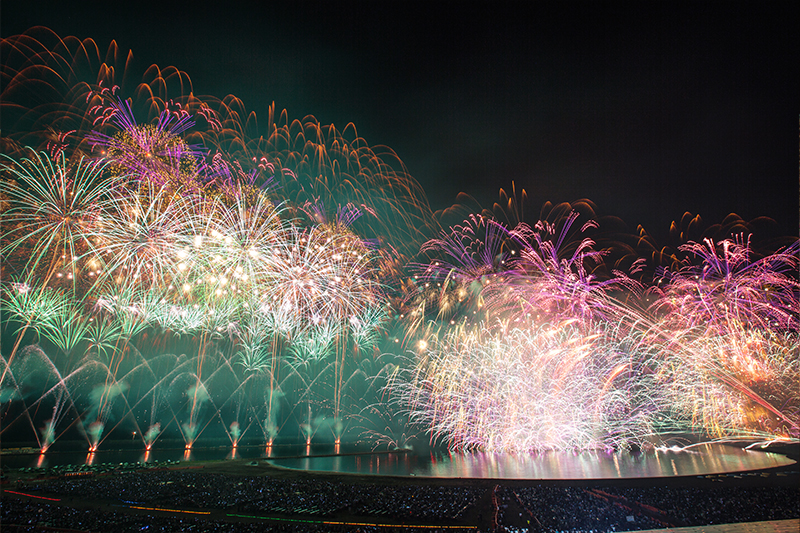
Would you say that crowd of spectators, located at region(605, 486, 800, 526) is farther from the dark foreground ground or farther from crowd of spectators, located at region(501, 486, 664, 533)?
crowd of spectators, located at region(501, 486, 664, 533)

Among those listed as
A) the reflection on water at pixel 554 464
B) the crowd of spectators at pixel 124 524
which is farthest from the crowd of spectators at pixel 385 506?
the reflection on water at pixel 554 464

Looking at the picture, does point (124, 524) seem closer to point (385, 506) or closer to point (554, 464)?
point (385, 506)

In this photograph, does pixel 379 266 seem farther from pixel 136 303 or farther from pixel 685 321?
pixel 685 321

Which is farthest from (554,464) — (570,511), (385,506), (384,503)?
(385,506)

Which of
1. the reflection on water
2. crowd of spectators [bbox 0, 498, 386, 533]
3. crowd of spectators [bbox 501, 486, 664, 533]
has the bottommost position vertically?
crowd of spectators [bbox 0, 498, 386, 533]

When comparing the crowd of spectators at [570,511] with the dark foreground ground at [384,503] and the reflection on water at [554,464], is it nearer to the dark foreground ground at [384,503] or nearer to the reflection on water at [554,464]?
the dark foreground ground at [384,503]

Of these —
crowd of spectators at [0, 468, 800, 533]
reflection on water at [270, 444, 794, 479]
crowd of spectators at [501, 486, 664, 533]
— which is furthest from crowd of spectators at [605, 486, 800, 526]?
reflection on water at [270, 444, 794, 479]

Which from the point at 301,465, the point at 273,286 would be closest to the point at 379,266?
the point at 273,286
